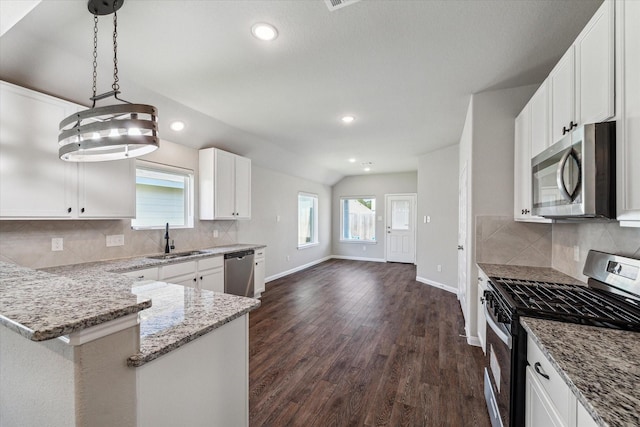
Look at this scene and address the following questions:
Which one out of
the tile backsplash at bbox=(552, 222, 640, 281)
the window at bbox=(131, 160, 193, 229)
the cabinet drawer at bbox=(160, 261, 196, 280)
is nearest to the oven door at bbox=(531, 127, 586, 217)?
the tile backsplash at bbox=(552, 222, 640, 281)

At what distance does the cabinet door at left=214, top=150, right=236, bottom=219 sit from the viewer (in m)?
4.03

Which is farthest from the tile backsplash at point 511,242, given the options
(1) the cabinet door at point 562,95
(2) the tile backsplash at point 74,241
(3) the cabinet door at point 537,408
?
(2) the tile backsplash at point 74,241

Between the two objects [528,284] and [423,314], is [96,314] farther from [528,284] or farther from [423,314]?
[423,314]

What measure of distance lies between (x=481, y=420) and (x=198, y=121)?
4044 mm

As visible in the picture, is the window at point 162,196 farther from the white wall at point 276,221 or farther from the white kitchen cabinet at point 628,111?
the white kitchen cabinet at point 628,111

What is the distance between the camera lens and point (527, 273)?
231 cm

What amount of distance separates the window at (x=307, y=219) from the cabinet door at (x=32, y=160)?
15.9 ft

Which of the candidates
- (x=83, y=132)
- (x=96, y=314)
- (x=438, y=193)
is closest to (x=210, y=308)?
(x=96, y=314)

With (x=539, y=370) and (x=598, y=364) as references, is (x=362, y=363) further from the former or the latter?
(x=598, y=364)

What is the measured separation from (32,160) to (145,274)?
4.25 feet

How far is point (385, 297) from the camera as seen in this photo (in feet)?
15.2

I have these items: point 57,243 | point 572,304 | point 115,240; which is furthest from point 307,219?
point 572,304

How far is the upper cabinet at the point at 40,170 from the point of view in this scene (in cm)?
206

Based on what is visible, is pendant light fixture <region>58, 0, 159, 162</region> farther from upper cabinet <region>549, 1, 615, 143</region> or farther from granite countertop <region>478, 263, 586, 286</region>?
granite countertop <region>478, 263, 586, 286</region>
